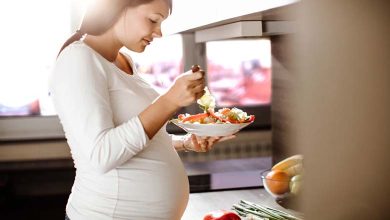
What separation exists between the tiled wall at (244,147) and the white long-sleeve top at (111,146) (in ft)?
8.45

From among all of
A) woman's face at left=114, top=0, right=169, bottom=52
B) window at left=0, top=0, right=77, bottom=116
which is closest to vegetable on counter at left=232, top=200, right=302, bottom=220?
woman's face at left=114, top=0, right=169, bottom=52

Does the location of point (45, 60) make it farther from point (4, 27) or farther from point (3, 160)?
point (3, 160)

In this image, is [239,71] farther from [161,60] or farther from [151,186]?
[151,186]

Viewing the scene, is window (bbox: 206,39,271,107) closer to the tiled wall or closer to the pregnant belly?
the tiled wall

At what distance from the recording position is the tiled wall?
401cm

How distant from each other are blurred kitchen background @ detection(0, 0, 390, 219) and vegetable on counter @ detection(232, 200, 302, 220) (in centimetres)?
32

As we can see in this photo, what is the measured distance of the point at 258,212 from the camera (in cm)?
163

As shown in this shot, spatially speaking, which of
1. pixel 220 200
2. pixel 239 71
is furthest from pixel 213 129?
pixel 239 71

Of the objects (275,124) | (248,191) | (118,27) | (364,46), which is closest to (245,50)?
(275,124)

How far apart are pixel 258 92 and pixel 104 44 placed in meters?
3.06

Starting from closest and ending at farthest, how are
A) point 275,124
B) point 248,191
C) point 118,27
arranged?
point 118,27 < point 248,191 < point 275,124

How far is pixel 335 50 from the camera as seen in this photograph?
0.39 metres

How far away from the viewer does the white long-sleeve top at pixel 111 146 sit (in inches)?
47.2

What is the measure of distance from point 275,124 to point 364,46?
6.61 feet
